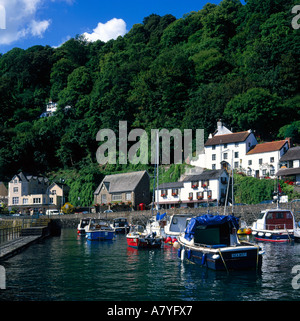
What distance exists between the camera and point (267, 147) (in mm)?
73812

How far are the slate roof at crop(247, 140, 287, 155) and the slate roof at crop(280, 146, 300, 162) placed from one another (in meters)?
1.70

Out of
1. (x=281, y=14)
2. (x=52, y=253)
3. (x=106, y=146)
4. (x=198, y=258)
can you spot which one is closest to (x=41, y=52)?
(x=106, y=146)

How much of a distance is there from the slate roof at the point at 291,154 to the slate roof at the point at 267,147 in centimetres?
170

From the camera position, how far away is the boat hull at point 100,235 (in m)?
48.6

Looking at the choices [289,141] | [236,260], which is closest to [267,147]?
[289,141]

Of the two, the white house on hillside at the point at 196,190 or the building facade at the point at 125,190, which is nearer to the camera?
the white house on hillside at the point at 196,190

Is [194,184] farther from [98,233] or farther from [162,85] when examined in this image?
[162,85]

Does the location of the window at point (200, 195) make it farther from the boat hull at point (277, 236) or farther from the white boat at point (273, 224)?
the boat hull at point (277, 236)

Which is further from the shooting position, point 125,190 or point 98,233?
point 125,190

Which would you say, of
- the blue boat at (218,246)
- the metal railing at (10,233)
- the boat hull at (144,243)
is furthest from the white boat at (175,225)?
the metal railing at (10,233)

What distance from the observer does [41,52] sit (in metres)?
158

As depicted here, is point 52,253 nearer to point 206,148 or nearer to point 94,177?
point 206,148

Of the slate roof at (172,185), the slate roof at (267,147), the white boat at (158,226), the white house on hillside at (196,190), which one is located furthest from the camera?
the slate roof at (172,185)

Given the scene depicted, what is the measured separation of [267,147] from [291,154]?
535 centimetres
